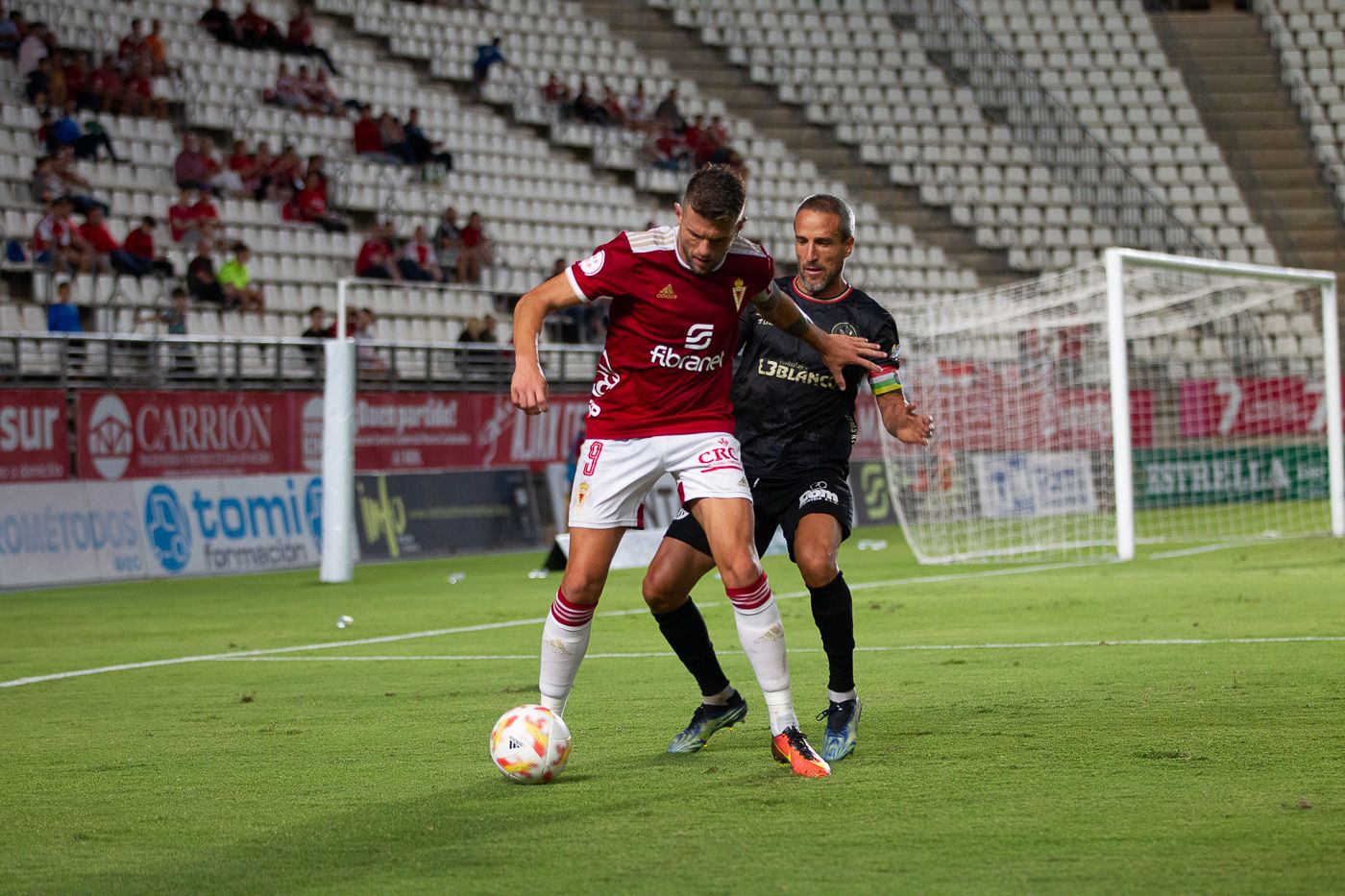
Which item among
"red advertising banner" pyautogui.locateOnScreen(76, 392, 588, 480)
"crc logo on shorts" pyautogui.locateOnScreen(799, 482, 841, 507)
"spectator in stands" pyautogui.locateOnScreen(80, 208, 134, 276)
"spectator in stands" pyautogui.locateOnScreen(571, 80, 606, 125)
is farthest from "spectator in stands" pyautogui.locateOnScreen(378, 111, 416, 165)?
"crc logo on shorts" pyautogui.locateOnScreen(799, 482, 841, 507)

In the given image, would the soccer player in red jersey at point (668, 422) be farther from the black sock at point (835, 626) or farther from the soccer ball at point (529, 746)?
the black sock at point (835, 626)

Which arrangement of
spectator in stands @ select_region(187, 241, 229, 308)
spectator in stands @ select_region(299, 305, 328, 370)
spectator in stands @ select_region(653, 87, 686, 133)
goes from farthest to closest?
spectator in stands @ select_region(653, 87, 686, 133) → spectator in stands @ select_region(187, 241, 229, 308) → spectator in stands @ select_region(299, 305, 328, 370)

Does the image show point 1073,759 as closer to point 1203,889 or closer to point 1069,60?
point 1203,889

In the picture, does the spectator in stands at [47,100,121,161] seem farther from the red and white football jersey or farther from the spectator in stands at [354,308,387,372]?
the red and white football jersey

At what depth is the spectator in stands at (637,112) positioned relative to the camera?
31453 millimetres

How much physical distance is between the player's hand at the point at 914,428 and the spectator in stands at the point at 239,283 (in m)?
16.0

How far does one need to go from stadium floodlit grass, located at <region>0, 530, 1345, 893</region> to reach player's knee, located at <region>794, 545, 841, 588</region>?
661 mm

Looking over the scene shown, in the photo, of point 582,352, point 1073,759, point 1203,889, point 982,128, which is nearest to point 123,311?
point 582,352

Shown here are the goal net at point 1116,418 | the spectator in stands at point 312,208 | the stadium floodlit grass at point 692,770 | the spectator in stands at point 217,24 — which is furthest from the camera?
the spectator in stands at point 217,24

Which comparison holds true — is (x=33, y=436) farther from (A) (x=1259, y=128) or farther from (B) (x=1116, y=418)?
(A) (x=1259, y=128)

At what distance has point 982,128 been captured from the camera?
116 ft

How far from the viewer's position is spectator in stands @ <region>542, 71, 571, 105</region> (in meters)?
30.4

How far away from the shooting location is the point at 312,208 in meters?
23.8

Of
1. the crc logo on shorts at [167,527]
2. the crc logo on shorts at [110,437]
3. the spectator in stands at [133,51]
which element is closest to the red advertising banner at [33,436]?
the crc logo on shorts at [110,437]
